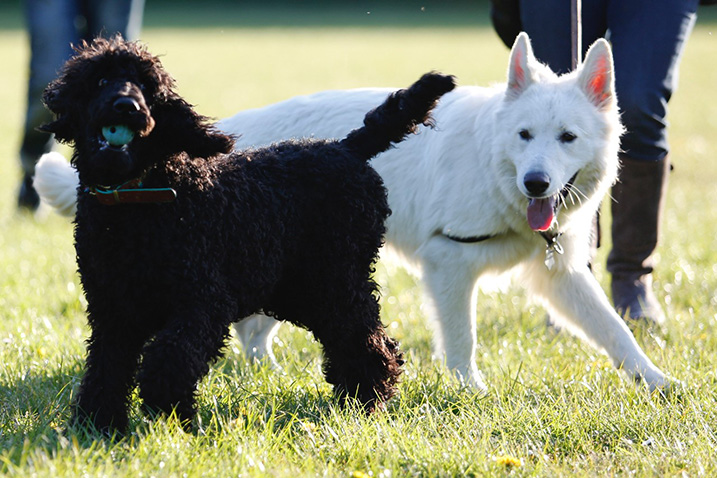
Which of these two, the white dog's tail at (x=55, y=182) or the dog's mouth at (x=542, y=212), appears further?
the white dog's tail at (x=55, y=182)

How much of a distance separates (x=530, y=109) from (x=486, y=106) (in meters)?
0.44

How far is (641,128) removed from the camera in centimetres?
460

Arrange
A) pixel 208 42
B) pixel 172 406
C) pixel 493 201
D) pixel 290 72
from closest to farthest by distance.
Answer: pixel 172 406 → pixel 493 201 → pixel 290 72 → pixel 208 42

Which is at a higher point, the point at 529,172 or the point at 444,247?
the point at 529,172

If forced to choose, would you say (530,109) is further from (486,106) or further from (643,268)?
(643,268)

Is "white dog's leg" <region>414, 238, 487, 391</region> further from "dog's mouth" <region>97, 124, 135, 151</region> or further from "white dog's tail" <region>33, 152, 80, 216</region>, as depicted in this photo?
"dog's mouth" <region>97, 124, 135, 151</region>

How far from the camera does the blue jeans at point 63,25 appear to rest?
21.9 feet

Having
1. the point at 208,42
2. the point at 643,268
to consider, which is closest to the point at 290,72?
the point at 208,42

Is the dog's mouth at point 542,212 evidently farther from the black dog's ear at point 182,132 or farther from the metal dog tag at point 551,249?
the black dog's ear at point 182,132

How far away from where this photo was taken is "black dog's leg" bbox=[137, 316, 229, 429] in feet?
9.39

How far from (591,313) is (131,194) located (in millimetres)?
2400

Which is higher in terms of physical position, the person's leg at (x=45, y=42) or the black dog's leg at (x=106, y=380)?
the person's leg at (x=45, y=42)

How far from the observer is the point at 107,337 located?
3008 mm

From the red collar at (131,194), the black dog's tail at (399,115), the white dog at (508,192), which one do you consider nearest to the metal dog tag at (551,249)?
the white dog at (508,192)
